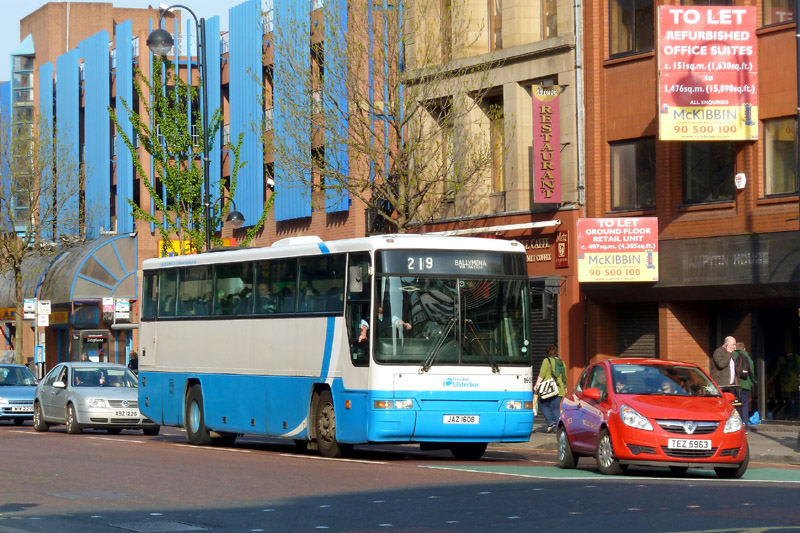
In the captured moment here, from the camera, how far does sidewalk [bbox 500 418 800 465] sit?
890 inches

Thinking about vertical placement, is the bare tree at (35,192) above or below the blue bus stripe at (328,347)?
above

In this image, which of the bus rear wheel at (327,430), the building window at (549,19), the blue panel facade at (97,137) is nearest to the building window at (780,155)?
the building window at (549,19)

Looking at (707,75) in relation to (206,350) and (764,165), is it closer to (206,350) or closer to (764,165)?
(764,165)

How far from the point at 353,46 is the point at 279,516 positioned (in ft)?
67.7

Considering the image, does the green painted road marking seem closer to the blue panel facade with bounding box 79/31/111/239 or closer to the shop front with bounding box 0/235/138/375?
the shop front with bounding box 0/235/138/375

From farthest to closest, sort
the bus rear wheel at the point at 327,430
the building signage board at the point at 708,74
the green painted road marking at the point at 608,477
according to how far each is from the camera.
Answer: the building signage board at the point at 708,74 < the bus rear wheel at the point at 327,430 < the green painted road marking at the point at 608,477

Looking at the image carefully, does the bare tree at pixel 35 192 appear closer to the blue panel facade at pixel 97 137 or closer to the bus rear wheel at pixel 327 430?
the blue panel facade at pixel 97 137

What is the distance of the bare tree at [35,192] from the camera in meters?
53.8

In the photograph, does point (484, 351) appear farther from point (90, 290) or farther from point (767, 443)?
point (90, 290)

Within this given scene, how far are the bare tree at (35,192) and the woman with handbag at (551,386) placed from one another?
94.8 ft

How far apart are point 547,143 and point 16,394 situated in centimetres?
1360

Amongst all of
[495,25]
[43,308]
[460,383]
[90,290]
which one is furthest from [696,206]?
[90,290]

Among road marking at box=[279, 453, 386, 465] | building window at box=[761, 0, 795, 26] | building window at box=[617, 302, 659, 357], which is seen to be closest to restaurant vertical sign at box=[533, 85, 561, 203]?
building window at box=[617, 302, 659, 357]

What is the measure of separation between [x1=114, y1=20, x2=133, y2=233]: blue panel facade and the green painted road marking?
132ft
